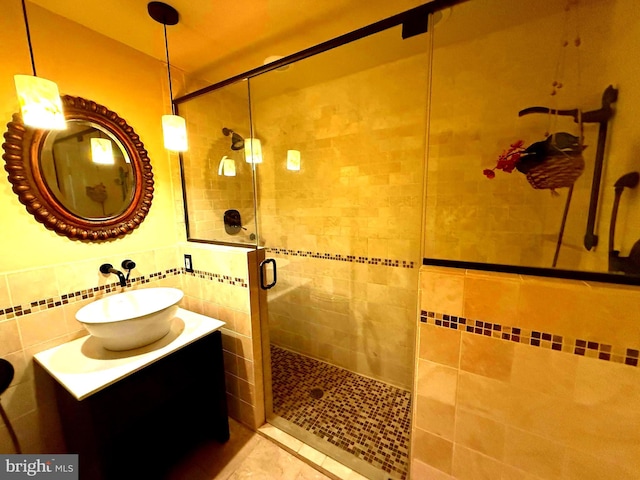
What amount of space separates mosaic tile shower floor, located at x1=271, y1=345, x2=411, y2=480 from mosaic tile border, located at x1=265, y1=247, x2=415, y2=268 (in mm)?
984

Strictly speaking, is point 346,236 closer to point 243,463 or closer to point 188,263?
point 188,263

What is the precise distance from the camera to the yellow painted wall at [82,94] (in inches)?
42.6

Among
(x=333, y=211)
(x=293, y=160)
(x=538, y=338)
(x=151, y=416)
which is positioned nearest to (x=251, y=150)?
(x=293, y=160)

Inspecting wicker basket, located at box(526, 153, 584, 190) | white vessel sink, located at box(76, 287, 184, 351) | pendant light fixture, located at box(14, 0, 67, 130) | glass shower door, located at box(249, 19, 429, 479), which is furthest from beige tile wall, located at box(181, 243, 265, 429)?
wicker basket, located at box(526, 153, 584, 190)

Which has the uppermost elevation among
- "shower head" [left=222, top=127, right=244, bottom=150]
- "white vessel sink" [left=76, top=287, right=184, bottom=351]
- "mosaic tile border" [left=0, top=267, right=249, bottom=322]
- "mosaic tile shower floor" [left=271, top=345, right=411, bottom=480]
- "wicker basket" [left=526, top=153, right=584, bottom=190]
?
"shower head" [left=222, top=127, right=244, bottom=150]

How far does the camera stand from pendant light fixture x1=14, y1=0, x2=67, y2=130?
2.92 ft

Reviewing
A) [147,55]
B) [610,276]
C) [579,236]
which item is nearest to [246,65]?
[147,55]

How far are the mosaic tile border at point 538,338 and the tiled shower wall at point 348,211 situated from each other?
0.86 m

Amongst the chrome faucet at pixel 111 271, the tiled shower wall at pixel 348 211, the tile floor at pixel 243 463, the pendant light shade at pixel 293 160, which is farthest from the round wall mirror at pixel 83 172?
the tile floor at pixel 243 463

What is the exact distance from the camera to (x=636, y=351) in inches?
27.2

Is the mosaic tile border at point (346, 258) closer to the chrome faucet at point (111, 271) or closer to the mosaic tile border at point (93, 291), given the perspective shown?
the mosaic tile border at point (93, 291)

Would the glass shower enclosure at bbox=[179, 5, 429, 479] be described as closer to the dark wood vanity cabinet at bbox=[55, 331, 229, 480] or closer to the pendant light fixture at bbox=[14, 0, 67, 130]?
the dark wood vanity cabinet at bbox=[55, 331, 229, 480]

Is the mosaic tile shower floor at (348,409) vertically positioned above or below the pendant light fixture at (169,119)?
below

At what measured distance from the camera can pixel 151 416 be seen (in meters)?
1.22
